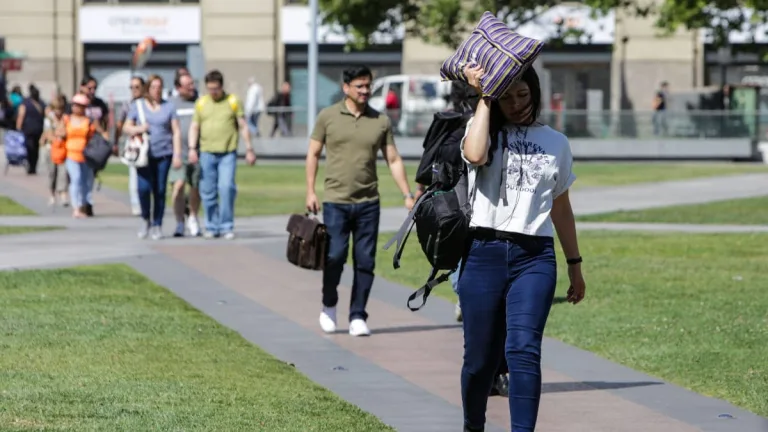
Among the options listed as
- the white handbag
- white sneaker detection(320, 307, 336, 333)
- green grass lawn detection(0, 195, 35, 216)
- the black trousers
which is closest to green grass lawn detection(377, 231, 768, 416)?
white sneaker detection(320, 307, 336, 333)

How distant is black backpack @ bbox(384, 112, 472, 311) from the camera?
6520 millimetres

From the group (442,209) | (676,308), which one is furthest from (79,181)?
(442,209)

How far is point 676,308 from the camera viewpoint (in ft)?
39.8

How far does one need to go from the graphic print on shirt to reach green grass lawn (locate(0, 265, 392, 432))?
1570 mm

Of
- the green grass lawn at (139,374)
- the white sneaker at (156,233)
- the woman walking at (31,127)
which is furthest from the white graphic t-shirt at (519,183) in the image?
the woman walking at (31,127)

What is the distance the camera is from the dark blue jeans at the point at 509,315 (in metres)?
6.32

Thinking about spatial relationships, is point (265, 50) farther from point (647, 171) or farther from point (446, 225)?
point (446, 225)

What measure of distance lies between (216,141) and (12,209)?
604 centimetres

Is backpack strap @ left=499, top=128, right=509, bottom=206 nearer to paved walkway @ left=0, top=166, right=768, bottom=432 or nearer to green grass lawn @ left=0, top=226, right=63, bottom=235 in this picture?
paved walkway @ left=0, top=166, right=768, bottom=432

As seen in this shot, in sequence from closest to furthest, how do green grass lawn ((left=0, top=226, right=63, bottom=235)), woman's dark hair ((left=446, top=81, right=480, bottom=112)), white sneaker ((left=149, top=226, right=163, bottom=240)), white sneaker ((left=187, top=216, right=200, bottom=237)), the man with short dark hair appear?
woman's dark hair ((left=446, top=81, right=480, bottom=112)), the man with short dark hair, white sneaker ((left=149, top=226, right=163, bottom=240)), white sneaker ((left=187, top=216, right=200, bottom=237)), green grass lawn ((left=0, top=226, right=63, bottom=235))

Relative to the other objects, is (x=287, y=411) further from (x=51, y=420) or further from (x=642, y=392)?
(x=642, y=392)

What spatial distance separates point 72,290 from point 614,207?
11873 mm

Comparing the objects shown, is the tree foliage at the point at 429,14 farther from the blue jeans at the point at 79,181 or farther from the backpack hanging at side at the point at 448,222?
the backpack hanging at side at the point at 448,222

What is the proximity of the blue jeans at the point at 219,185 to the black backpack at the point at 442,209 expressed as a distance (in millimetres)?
10393
